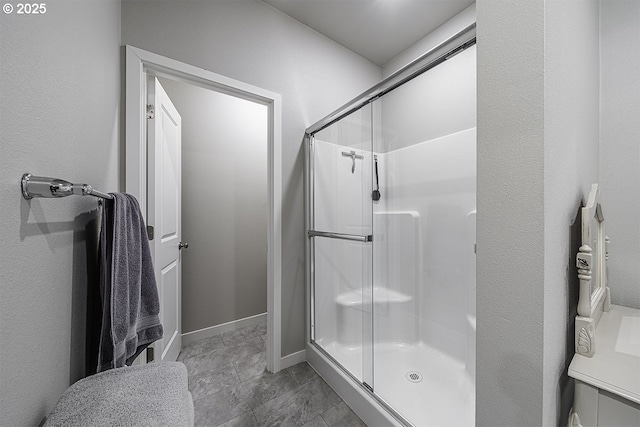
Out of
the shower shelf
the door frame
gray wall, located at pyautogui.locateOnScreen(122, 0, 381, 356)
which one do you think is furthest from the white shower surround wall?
the door frame

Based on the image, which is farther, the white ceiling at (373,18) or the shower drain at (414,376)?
the white ceiling at (373,18)

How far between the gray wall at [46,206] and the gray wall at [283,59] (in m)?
0.50

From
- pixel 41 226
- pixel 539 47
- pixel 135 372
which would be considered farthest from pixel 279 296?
pixel 539 47

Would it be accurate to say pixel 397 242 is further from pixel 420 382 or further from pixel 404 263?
pixel 420 382

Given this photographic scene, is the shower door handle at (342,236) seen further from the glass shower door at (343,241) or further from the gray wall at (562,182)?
the gray wall at (562,182)

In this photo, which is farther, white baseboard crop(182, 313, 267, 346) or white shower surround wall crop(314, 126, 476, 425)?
white baseboard crop(182, 313, 267, 346)

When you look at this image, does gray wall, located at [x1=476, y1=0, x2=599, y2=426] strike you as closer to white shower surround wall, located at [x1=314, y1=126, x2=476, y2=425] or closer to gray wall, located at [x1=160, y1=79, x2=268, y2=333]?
white shower surround wall, located at [x1=314, y1=126, x2=476, y2=425]

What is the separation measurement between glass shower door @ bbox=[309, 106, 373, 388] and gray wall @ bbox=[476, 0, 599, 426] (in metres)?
0.92

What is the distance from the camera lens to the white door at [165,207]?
1.43 m

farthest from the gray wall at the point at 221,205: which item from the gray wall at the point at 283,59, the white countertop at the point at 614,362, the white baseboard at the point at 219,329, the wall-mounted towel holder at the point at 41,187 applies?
the white countertop at the point at 614,362

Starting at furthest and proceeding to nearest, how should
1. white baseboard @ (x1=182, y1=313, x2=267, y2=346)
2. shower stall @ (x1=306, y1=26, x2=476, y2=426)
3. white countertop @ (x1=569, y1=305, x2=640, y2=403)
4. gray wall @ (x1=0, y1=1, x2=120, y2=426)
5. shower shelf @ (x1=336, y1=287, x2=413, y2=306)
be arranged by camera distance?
white baseboard @ (x1=182, y1=313, x2=267, y2=346)
shower shelf @ (x1=336, y1=287, x2=413, y2=306)
shower stall @ (x1=306, y1=26, x2=476, y2=426)
white countertop @ (x1=569, y1=305, x2=640, y2=403)
gray wall @ (x1=0, y1=1, x2=120, y2=426)

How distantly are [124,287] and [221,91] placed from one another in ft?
Result: 4.28

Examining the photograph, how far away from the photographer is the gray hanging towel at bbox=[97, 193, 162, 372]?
823mm

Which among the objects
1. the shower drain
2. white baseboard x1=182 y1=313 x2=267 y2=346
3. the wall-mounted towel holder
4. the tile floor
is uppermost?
the wall-mounted towel holder
